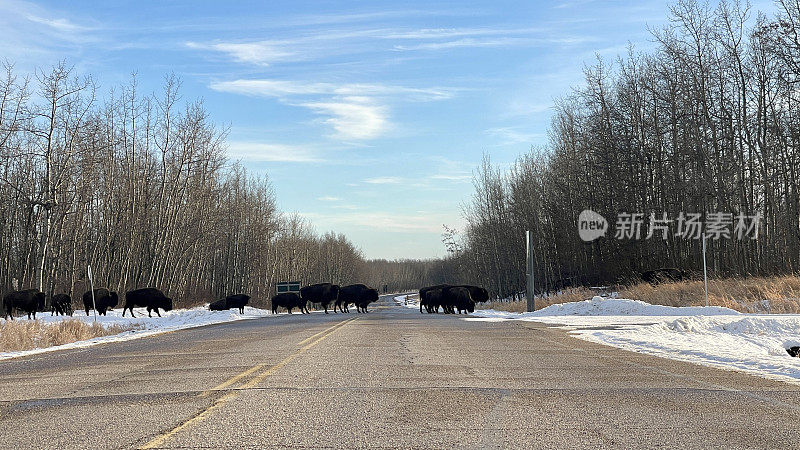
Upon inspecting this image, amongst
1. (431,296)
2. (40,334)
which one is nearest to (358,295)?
(431,296)

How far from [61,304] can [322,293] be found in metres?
16.6

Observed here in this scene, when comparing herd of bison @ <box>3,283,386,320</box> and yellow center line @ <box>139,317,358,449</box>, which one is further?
herd of bison @ <box>3,283,386,320</box>

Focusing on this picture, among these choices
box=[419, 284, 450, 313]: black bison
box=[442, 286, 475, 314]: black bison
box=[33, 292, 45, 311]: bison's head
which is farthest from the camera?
box=[419, 284, 450, 313]: black bison

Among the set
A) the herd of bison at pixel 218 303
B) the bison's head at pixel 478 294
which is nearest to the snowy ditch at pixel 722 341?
the herd of bison at pixel 218 303

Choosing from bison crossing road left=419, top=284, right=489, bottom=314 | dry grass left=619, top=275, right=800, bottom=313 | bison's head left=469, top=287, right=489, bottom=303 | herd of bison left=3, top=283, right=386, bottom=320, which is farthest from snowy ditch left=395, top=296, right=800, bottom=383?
bison's head left=469, top=287, right=489, bottom=303

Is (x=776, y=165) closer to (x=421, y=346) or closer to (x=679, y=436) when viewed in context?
(x=421, y=346)

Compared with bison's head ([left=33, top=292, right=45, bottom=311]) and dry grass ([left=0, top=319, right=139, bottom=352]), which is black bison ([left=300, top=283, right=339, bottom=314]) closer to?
bison's head ([left=33, top=292, right=45, bottom=311])

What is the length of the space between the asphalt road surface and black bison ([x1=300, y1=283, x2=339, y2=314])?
34.7m

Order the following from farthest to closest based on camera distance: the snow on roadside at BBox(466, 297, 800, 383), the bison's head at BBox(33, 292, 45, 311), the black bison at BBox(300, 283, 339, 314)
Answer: the black bison at BBox(300, 283, 339, 314)
the bison's head at BBox(33, 292, 45, 311)
the snow on roadside at BBox(466, 297, 800, 383)

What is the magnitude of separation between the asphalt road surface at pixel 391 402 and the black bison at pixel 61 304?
25858 mm

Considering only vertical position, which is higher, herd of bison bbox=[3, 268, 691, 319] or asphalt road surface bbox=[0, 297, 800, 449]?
herd of bison bbox=[3, 268, 691, 319]

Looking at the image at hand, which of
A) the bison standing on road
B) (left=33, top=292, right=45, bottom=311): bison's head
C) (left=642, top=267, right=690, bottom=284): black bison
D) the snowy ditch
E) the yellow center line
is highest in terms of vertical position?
(left=642, top=267, right=690, bottom=284): black bison

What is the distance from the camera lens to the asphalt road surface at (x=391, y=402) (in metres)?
5.67

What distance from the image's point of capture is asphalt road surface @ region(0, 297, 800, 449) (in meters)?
5.67
